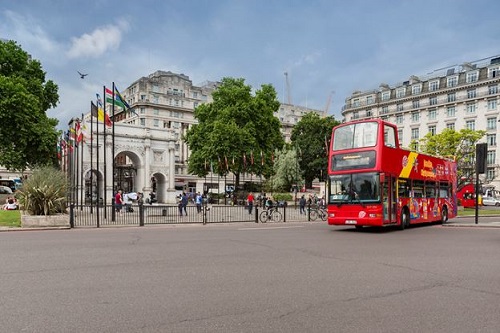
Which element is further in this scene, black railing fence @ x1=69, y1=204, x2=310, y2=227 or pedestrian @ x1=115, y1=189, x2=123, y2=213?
pedestrian @ x1=115, y1=189, x2=123, y2=213

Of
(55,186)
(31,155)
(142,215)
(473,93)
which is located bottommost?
(142,215)

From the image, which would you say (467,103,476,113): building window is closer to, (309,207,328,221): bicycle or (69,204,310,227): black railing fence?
(309,207,328,221): bicycle

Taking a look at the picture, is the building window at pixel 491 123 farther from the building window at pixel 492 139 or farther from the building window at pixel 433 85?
the building window at pixel 433 85

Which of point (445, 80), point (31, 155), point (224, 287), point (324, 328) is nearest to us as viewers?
point (324, 328)

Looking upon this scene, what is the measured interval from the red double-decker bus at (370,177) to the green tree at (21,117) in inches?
1037

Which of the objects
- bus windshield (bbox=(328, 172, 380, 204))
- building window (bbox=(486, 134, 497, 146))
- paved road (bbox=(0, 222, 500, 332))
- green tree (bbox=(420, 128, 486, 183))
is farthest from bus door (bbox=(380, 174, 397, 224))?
building window (bbox=(486, 134, 497, 146))

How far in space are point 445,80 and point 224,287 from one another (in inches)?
3171

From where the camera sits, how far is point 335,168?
18.2m

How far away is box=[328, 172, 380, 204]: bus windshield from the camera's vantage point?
1717 centimetres

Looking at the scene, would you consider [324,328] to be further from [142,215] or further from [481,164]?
[481,164]

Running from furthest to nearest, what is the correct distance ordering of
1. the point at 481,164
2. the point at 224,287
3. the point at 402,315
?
the point at 481,164, the point at 224,287, the point at 402,315

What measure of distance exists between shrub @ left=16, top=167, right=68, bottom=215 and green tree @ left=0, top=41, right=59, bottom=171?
1557 cm

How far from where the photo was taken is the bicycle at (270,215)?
26.3 m

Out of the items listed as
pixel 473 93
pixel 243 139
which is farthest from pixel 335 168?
pixel 473 93
